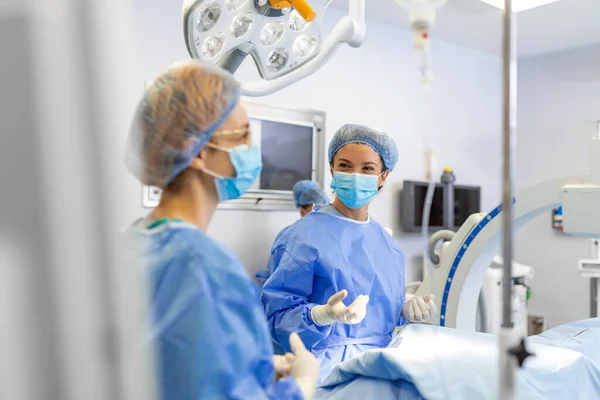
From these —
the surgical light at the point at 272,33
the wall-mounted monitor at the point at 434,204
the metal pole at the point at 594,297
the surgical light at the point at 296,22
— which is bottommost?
the metal pole at the point at 594,297

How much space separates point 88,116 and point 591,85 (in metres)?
4.90

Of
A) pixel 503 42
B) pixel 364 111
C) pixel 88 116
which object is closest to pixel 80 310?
pixel 88 116

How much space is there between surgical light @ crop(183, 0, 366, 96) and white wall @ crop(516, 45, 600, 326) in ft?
12.4

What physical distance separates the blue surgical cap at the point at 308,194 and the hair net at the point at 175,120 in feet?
7.33

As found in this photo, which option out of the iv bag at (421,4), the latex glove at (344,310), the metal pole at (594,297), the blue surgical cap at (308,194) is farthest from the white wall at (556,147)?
the iv bag at (421,4)

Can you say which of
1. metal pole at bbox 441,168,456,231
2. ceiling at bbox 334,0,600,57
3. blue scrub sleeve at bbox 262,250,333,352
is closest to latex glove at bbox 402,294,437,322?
blue scrub sleeve at bbox 262,250,333,352

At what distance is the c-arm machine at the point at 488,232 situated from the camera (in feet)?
4.70

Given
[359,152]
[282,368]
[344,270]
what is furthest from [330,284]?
[282,368]

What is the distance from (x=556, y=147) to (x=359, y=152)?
3545mm

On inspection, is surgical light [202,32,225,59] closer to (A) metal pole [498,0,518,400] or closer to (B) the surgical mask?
(B) the surgical mask

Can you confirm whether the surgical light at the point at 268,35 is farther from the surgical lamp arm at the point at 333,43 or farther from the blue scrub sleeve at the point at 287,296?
the blue scrub sleeve at the point at 287,296

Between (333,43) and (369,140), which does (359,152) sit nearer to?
(369,140)

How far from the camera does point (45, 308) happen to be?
385mm

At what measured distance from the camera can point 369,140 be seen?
176cm
